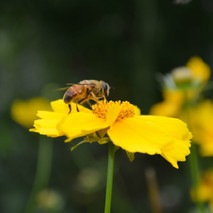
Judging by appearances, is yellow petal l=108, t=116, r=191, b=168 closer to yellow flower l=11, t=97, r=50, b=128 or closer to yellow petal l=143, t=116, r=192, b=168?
yellow petal l=143, t=116, r=192, b=168

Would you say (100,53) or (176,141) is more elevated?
(100,53)

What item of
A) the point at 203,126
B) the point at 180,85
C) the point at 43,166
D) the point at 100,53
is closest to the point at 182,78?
the point at 180,85

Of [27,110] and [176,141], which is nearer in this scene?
[176,141]

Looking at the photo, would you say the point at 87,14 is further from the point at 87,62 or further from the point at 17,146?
the point at 17,146

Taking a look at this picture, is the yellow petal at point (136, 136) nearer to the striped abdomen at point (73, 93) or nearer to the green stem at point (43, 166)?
the striped abdomen at point (73, 93)

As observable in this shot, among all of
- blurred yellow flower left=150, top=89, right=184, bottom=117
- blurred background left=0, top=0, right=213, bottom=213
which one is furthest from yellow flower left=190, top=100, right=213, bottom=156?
blurred background left=0, top=0, right=213, bottom=213

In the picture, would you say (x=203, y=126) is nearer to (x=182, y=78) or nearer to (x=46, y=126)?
(x=182, y=78)

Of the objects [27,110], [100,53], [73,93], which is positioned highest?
[100,53]

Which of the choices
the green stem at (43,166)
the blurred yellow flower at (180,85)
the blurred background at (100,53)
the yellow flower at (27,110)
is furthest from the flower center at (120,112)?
the blurred background at (100,53)
